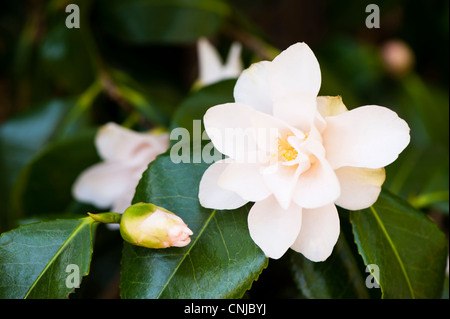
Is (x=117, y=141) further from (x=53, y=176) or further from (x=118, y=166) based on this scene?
(x=53, y=176)

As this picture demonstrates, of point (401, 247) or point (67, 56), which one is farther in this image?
point (67, 56)

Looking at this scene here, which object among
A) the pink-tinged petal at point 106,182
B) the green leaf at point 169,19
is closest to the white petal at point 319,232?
the pink-tinged petal at point 106,182

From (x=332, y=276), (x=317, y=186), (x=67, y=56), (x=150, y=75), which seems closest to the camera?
(x=317, y=186)

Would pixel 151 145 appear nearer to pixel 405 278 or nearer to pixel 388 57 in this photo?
pixel 405 278

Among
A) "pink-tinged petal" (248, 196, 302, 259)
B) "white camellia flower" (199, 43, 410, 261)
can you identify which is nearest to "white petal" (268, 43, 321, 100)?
"white camellia flower" (199, 43, 410, 261)

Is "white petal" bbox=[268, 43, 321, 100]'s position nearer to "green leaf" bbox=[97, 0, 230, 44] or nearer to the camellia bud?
the camellia bud

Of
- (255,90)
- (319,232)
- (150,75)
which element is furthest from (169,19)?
(319,232)
